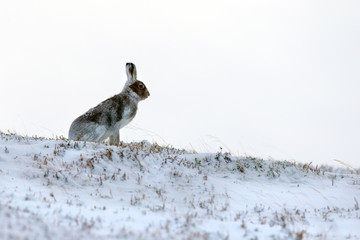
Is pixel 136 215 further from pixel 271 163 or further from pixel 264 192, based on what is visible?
pixel 271 163

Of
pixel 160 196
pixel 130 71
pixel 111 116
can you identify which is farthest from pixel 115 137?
pixel 160 196

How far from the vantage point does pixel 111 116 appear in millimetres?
13062

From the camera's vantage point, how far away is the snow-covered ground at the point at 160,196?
5.75 meters

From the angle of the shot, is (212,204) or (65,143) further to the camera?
(65,143)

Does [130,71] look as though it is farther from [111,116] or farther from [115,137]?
[115,137]

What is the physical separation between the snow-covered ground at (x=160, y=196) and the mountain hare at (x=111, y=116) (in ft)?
5.80

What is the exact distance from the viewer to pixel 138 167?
963cm

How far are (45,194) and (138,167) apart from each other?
105 inches

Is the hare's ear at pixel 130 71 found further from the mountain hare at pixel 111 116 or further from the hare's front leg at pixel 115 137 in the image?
the hare's front leg at pixel 115 137

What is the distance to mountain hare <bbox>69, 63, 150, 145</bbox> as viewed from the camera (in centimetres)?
1260

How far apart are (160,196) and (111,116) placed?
5.56m

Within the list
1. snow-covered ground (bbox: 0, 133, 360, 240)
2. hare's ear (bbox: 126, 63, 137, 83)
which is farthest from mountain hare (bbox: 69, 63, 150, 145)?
snow-covered ground (bbox: 0, 133, 360, 240)

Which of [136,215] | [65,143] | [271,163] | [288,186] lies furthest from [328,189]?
[65,143]

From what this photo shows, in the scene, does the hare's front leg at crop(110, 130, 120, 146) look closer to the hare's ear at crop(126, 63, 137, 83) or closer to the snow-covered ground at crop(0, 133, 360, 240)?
the hare's ear at crop(126, 63, 137, 83)
